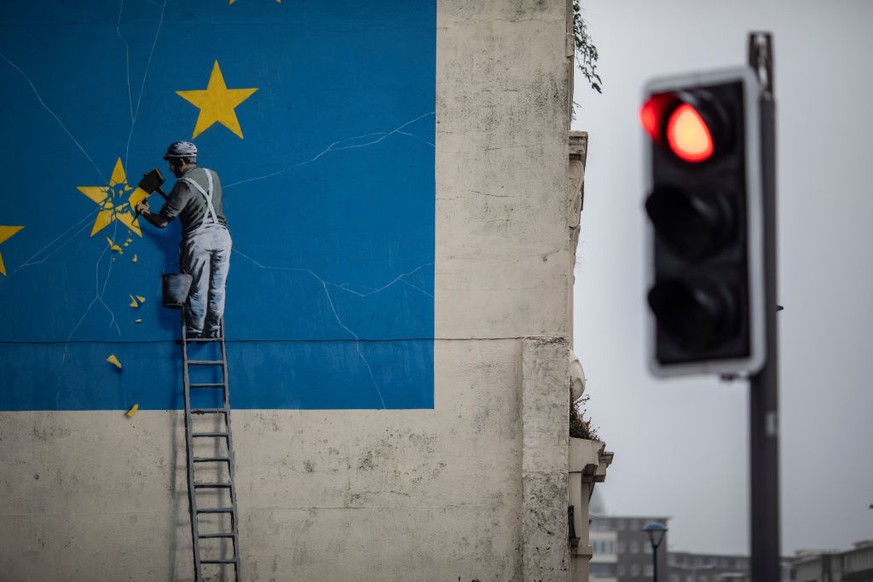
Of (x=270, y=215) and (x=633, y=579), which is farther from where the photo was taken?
(x=633, y=579)

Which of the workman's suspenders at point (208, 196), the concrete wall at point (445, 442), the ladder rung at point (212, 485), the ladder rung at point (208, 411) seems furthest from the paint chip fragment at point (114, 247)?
the ladder rung at point (212, 485)

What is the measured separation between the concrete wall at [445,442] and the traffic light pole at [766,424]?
10144 mm

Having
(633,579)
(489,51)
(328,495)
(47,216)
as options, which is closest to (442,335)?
(328,495)

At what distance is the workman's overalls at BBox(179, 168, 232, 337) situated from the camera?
16.6 metres

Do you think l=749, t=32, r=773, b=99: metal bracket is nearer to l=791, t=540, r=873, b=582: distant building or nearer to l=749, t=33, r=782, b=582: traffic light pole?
l=749, t=33, r=782, b=582: traffic light pole

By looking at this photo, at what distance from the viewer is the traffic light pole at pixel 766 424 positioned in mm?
5930

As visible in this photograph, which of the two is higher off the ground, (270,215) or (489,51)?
(489,51)

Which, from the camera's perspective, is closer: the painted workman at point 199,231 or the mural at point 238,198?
the mural at point 238,198

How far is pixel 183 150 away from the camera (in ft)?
54.6

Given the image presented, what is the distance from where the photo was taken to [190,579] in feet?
53.7

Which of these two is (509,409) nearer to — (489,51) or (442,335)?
(442,335)

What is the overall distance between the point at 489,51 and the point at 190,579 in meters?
7.36

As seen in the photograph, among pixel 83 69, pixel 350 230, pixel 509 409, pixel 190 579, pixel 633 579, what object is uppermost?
pixel 83 69

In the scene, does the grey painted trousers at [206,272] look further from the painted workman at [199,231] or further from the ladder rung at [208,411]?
the ladder rung at [208,411]
